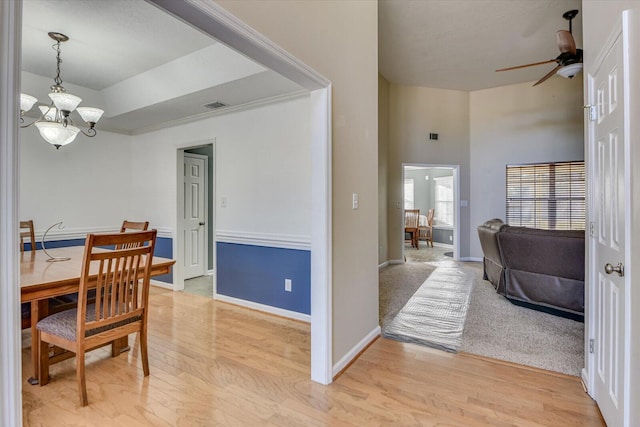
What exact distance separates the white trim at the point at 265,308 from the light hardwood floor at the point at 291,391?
1.74ft

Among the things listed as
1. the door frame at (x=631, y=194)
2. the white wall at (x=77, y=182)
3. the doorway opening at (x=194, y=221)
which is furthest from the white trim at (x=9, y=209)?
the white wall at (x=77, y=182)

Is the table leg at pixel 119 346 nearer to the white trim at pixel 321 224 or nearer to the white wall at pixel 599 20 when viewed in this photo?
the white trim at pixel 321 224

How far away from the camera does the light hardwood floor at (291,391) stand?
5.79 ft

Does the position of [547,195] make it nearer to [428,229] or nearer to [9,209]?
[428,229]

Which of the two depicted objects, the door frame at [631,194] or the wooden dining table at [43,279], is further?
the wooden dining table at [43,279]

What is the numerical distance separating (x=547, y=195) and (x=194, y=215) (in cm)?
618

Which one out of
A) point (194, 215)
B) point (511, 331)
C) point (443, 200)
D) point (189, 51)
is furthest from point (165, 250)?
point (443, 200)

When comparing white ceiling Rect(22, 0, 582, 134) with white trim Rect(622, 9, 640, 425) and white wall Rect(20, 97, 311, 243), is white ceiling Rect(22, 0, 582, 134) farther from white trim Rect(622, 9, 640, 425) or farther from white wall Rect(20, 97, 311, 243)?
white trim Rect(622, 9, 640, 425)

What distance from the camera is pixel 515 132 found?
615 centimetres

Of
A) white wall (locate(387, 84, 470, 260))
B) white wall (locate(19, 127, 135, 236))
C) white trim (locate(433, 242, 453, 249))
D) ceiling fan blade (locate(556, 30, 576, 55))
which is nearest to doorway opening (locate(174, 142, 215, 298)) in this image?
white wall (locate(19, 127, 135, 236))

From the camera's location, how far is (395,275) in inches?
205

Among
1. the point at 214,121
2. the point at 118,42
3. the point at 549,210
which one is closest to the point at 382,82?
the point at 214,121

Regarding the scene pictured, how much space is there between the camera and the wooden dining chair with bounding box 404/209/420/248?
8.38 m

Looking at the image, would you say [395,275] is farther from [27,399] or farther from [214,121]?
[27,399]
